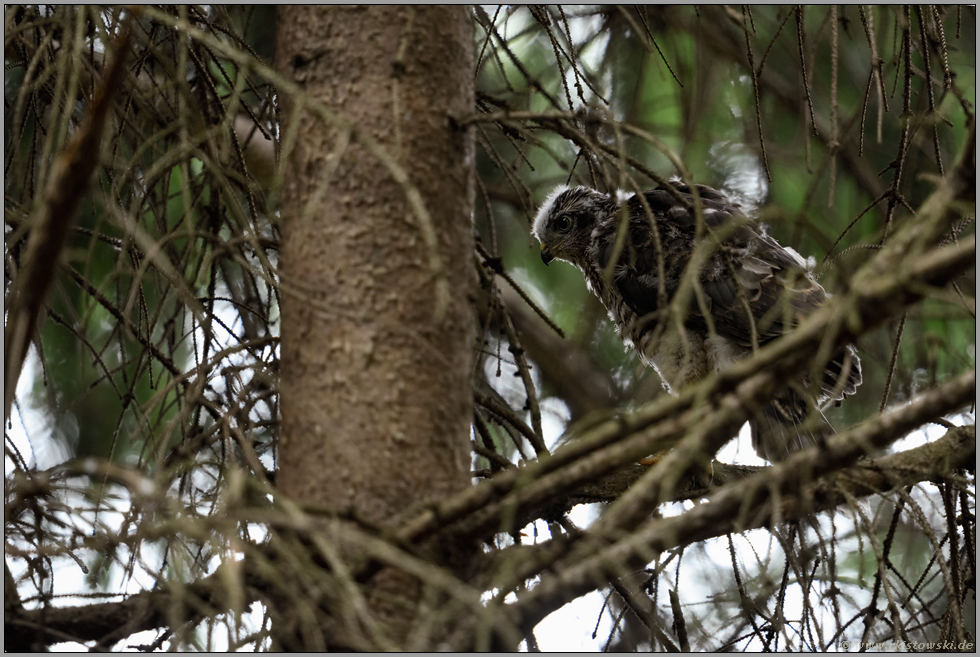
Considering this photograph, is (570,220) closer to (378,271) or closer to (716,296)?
(716,296)

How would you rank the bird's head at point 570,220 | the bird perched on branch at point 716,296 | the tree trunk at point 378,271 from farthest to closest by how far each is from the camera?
1. the bird's head at point 570,220
2. the bird perched on branch at point 716,296
3. the tree trunk at point 378,271

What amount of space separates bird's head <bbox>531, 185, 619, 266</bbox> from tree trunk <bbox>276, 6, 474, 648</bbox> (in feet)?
9.21

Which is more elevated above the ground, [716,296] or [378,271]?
[716,296]

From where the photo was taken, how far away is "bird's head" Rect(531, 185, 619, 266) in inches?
185

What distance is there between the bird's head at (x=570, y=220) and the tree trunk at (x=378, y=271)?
9.21 ft

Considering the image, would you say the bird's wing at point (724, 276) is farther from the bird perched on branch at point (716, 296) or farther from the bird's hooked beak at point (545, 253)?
the bird's hooked beak at point (545, 253)

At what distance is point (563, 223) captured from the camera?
4742 millimetres

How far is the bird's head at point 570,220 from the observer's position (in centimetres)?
470

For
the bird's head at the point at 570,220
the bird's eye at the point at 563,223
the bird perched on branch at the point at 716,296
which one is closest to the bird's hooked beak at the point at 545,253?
the bird's head at the point at 570,220

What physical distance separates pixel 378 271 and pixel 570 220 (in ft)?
10.1

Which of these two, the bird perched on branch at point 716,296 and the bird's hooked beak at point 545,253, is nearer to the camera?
the bird perched on branch at point 716,296

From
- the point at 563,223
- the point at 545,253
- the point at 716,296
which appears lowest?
the point at 716,296

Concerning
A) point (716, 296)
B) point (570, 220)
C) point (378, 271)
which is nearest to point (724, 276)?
point (716, 296)

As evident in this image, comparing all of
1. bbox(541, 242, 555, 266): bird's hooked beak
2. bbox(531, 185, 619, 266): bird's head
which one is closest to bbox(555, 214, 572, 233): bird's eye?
bbox(531, 185, 619, 266): bird's head
